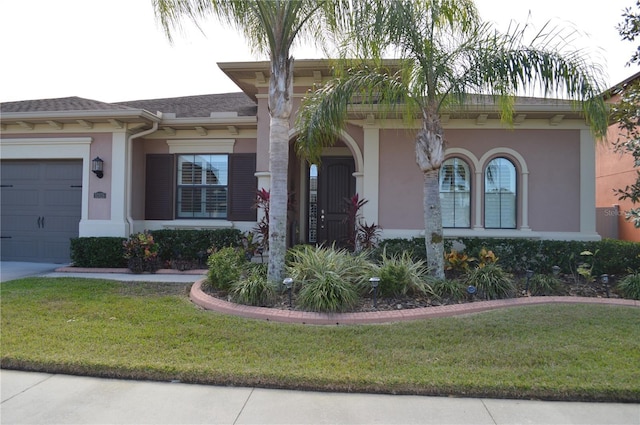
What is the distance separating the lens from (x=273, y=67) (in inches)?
259

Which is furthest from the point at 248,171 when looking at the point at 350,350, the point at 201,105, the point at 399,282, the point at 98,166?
the point at 350,350

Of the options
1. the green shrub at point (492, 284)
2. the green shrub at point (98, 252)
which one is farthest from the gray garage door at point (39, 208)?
the green shrub at point (492, 284)

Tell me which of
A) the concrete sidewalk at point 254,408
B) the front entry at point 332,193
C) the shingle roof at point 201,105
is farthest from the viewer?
the front entry at point 332,193

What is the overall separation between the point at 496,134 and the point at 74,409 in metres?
9.63

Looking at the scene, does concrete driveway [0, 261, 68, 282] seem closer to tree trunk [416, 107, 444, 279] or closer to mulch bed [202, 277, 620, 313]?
mulch bed [202, 277, 620, 313]

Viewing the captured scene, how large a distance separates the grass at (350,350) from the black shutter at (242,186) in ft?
15.2

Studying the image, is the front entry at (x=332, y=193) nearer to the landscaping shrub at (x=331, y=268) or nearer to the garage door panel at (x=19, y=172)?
the landscaping shrub at (x=331, y=268)

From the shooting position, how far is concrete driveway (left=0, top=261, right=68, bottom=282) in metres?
8.78

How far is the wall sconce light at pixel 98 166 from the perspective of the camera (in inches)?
396

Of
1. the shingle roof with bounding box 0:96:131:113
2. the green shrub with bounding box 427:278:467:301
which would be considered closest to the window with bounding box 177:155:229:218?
the shingle roof with bounding box 0:96:131:113

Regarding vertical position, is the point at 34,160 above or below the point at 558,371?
above

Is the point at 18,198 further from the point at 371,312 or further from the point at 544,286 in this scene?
the point at 544,286

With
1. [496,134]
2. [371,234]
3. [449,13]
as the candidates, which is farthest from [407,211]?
[449,13]

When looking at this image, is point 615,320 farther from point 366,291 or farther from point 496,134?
point 496,134
